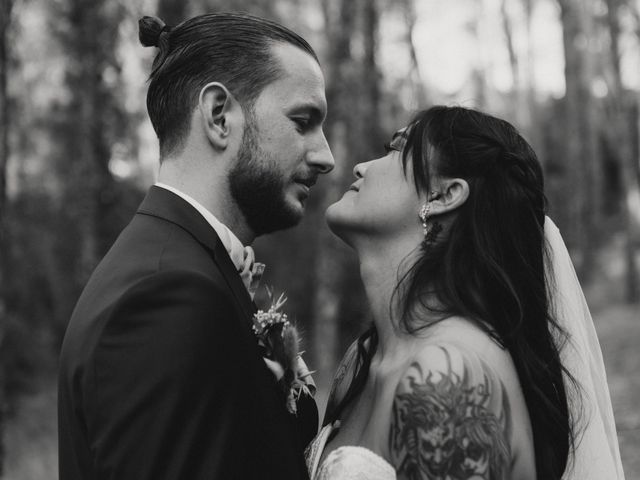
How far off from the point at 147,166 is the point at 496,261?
21.9 m

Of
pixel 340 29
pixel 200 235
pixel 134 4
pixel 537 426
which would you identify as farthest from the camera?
pixel 340 29

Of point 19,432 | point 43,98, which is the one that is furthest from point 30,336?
point 43,98

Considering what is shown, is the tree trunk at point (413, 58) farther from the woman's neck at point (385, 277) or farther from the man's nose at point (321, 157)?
the man's nose at point (321, 157)

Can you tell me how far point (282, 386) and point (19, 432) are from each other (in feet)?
41.7

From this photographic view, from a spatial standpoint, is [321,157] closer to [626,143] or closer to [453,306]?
[453,306]

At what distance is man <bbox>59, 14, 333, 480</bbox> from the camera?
2.11m

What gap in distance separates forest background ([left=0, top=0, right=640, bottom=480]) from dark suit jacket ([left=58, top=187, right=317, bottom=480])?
1.78m

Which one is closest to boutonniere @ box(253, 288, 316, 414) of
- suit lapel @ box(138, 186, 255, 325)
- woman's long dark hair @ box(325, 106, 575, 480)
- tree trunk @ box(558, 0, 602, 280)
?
suit lapel @ box(138, 186, 255, 325)

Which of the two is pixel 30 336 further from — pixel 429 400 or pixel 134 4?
pixel 429 400

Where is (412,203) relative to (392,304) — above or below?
above

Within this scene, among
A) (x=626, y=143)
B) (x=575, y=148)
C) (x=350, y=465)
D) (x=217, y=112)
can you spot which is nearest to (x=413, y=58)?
(x=575, y=148)

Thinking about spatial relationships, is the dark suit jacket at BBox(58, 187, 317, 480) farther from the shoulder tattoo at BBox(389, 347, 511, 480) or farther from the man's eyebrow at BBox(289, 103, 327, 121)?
the man's eyebrow at BBox(289, 103, 327, 121)

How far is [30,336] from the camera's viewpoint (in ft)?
53.6

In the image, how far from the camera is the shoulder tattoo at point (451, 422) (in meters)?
2.51
